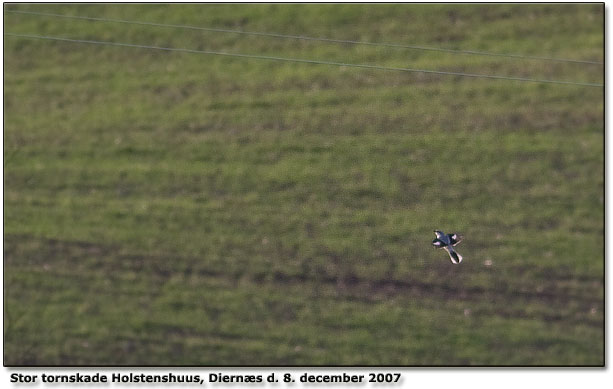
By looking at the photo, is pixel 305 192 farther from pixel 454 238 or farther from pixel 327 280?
pixel 454 238

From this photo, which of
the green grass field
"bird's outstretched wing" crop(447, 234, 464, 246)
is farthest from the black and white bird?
the green grass field

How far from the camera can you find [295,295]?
9898 mm

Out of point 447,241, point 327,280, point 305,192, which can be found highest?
point 305,192

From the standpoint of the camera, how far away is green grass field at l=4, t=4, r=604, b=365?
9.66 m

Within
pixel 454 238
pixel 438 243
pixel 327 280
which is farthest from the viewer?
pixel 327 280

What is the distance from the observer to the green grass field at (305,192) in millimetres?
9664

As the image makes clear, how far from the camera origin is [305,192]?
32.6 feet

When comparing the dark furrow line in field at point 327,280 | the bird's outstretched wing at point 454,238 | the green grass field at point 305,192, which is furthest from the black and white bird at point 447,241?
the dark furrow line in field at point 327,280

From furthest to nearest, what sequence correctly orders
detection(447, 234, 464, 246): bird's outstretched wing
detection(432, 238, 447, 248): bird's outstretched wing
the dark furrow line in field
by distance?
the dark furrow line in field → detection(447, 234, 464, 246): bird's outstretched wing → detection(432, 238, 447, 248): bird's outstretched wing

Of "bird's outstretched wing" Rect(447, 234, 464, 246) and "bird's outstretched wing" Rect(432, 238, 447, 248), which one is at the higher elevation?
"bird's outstretched wing" Rect(447, 234, 464, 246)

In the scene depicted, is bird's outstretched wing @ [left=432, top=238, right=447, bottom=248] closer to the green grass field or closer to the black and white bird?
the black and white bird

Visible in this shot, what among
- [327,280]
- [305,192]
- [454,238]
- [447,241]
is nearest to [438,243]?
[447,241]

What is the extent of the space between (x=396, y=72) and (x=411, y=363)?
17.0 feet

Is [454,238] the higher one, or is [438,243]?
[454,238]
